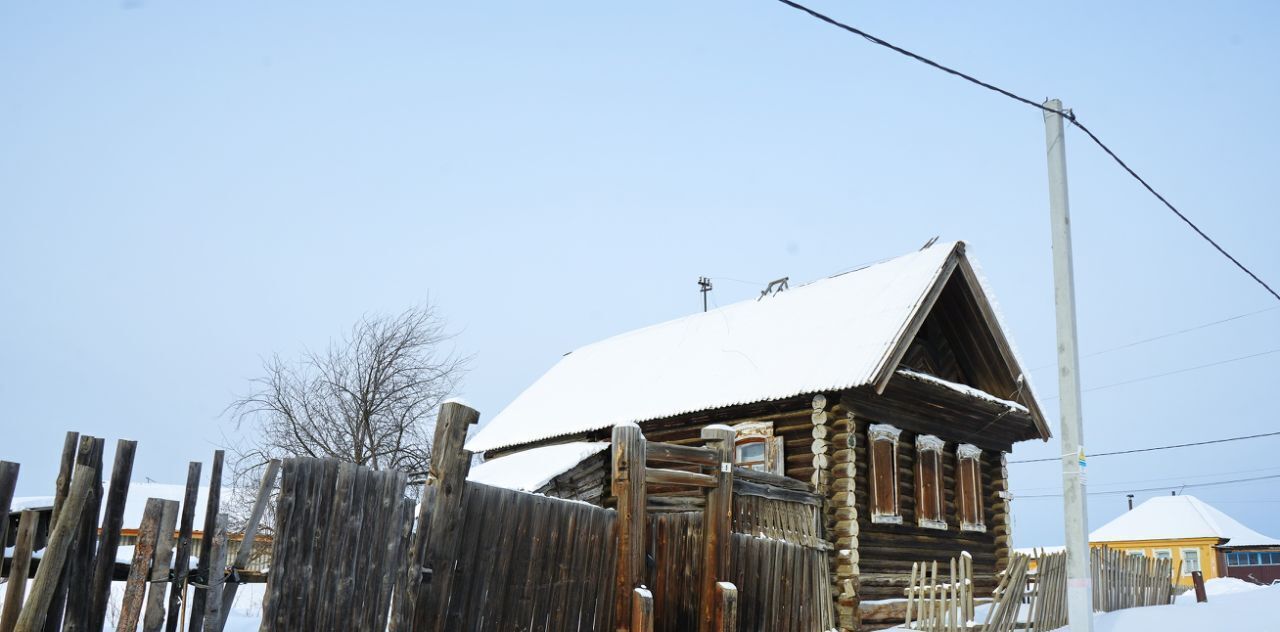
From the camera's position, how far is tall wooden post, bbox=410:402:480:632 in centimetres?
829

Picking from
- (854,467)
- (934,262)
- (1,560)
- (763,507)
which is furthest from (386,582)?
(934,262)

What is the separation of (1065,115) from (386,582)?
9010 millimetres

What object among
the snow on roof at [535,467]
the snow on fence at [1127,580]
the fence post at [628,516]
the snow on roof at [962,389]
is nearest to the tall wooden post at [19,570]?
the fence post at [628,516]

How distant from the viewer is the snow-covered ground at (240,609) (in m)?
12.7

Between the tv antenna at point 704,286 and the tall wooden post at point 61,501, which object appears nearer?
the tall wooden post at point 61,501

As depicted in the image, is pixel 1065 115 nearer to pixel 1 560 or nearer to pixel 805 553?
pixel 805 553

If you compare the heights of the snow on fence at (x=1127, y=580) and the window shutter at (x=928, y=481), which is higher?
the window shutter at (x=928, y=481)

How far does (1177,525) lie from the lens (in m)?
51.4

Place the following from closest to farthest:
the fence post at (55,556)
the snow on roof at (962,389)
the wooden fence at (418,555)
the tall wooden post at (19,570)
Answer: the fence post at (55,556) < the tall wooden post at (19,570) < the wooden fence at (418,555) < the snow on roof at (962,389)

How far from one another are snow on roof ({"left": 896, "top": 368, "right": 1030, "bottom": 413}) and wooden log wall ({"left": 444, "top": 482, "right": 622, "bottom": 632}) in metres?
9.30

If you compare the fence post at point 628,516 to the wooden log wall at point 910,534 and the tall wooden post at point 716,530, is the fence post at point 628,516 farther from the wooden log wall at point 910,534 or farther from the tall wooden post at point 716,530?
the wooden log wall at point 910,534

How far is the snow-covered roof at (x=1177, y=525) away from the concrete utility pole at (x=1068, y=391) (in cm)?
4355

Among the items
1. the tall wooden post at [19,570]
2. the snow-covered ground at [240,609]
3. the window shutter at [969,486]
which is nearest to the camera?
the tall wooden post at [19,570]

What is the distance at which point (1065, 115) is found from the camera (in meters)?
11.4
